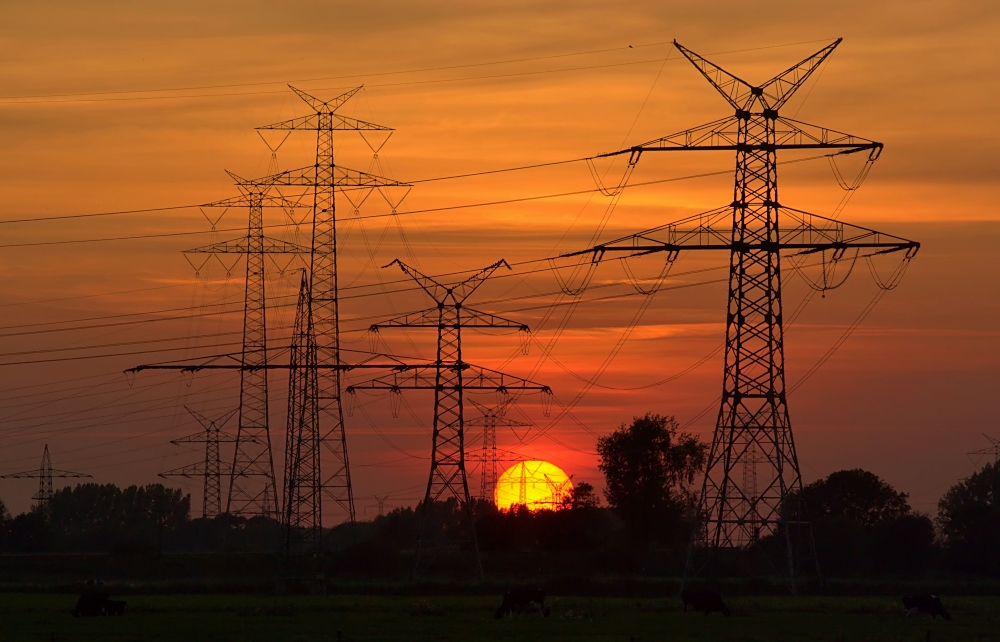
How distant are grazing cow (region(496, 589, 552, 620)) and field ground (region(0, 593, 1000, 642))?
0.98m

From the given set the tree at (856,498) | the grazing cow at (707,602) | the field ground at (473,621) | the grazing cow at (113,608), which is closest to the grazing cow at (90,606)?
the grazing cow at (113,608)

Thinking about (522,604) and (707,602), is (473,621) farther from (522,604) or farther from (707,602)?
(707,602)

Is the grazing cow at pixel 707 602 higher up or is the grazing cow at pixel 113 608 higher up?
the grazing cow at pixel 113 608

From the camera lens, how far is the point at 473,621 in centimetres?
5688

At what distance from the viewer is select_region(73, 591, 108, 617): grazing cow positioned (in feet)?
204

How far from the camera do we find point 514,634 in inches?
1954

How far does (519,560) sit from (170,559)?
28244 mm

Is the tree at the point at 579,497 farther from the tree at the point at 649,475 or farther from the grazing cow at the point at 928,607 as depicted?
the grazing cow at the point at 928,607

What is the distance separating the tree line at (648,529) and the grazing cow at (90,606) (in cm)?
4148

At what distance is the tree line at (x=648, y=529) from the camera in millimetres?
106500

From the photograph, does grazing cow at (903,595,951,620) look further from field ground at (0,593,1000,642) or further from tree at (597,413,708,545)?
tree at (597,413,708,545)

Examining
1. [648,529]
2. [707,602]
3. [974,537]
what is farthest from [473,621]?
[648,529]

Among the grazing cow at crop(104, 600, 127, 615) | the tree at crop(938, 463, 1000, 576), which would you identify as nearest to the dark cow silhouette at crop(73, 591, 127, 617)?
the grazing cow at crop(104, 600, 127, 615)

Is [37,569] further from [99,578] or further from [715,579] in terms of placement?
[715,579]
